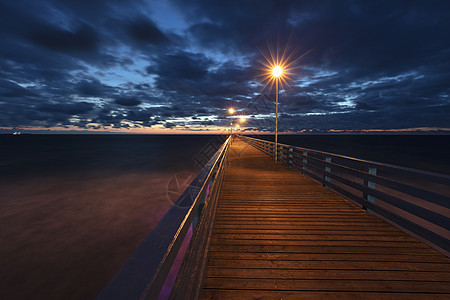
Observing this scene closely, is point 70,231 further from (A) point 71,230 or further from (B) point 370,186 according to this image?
(B) point 370,186

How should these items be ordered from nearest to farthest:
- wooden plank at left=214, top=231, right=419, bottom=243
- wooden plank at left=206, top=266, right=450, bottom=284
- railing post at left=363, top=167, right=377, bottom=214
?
wooden plank at left=206, top=266, right=450, bottom=284 < wooden plank at left=214, top=231, right=419, bottom=243 < railing post at left=363, top=167, right=377, bottom=214

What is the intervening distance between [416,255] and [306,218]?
1885mm

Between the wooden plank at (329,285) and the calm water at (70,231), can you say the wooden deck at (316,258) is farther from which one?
the calm water at (70,231)

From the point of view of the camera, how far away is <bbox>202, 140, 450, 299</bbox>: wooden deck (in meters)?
2.69

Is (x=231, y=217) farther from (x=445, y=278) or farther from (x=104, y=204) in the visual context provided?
(x=104, y=204)

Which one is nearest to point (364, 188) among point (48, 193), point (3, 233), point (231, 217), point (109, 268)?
point (231, 217)

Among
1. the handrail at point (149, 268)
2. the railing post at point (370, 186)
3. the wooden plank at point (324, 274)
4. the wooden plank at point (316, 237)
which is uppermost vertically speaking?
the handrail at point (149, 268)

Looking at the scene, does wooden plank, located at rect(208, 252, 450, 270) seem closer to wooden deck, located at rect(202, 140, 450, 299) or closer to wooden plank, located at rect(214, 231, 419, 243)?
wooden deck, located at rect(202, 140, 450, 299)

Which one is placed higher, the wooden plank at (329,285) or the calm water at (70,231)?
the wooden plank at (329,285)

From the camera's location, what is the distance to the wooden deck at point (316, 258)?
269 centimetres

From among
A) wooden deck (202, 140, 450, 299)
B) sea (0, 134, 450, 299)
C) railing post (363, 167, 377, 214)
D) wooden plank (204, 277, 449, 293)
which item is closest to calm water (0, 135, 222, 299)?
sea (0, 134, 450, 299)

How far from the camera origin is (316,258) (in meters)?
3.31

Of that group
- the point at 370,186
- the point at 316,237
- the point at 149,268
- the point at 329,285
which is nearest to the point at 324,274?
the point at 329,285

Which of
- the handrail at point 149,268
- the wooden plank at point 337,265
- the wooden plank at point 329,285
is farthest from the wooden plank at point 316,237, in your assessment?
the handrail at point 149,268
